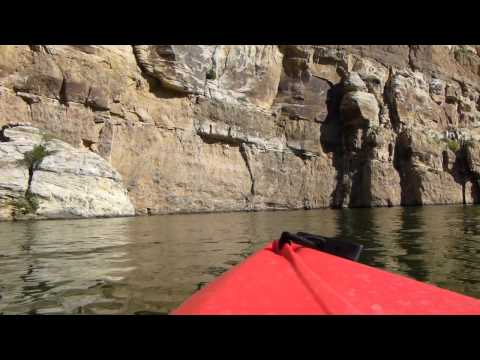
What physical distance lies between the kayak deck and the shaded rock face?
1365 centimetres

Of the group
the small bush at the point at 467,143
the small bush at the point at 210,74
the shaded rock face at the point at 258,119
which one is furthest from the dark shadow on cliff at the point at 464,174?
the small bush at the point at 210,74

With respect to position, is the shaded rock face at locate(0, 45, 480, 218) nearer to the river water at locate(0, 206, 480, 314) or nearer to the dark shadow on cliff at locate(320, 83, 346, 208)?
the dark shadow on cliff at locate(320, 83, 346, 208)

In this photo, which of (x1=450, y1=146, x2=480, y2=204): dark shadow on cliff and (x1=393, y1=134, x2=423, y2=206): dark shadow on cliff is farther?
(x1=450, y1=146, x2=480, y2=204): dark shadow on cliff

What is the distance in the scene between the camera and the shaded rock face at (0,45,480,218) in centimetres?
1780

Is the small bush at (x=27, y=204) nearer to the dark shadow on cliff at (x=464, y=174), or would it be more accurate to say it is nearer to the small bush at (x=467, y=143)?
the dark shadow on cliff at (x=464, y=174)

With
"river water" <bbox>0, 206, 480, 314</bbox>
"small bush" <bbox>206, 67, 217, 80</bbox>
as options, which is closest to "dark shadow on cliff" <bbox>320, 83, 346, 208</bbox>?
"small bush" <bbox>206, 67, 217, 80</bbox>

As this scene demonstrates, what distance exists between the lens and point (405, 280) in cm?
201

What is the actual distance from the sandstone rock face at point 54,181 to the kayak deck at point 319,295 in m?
13.1

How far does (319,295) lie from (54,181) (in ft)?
46.5

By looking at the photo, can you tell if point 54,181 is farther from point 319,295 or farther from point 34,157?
point 319,295

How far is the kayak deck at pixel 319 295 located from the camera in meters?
1.47

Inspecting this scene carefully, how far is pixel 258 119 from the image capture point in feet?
81.6
